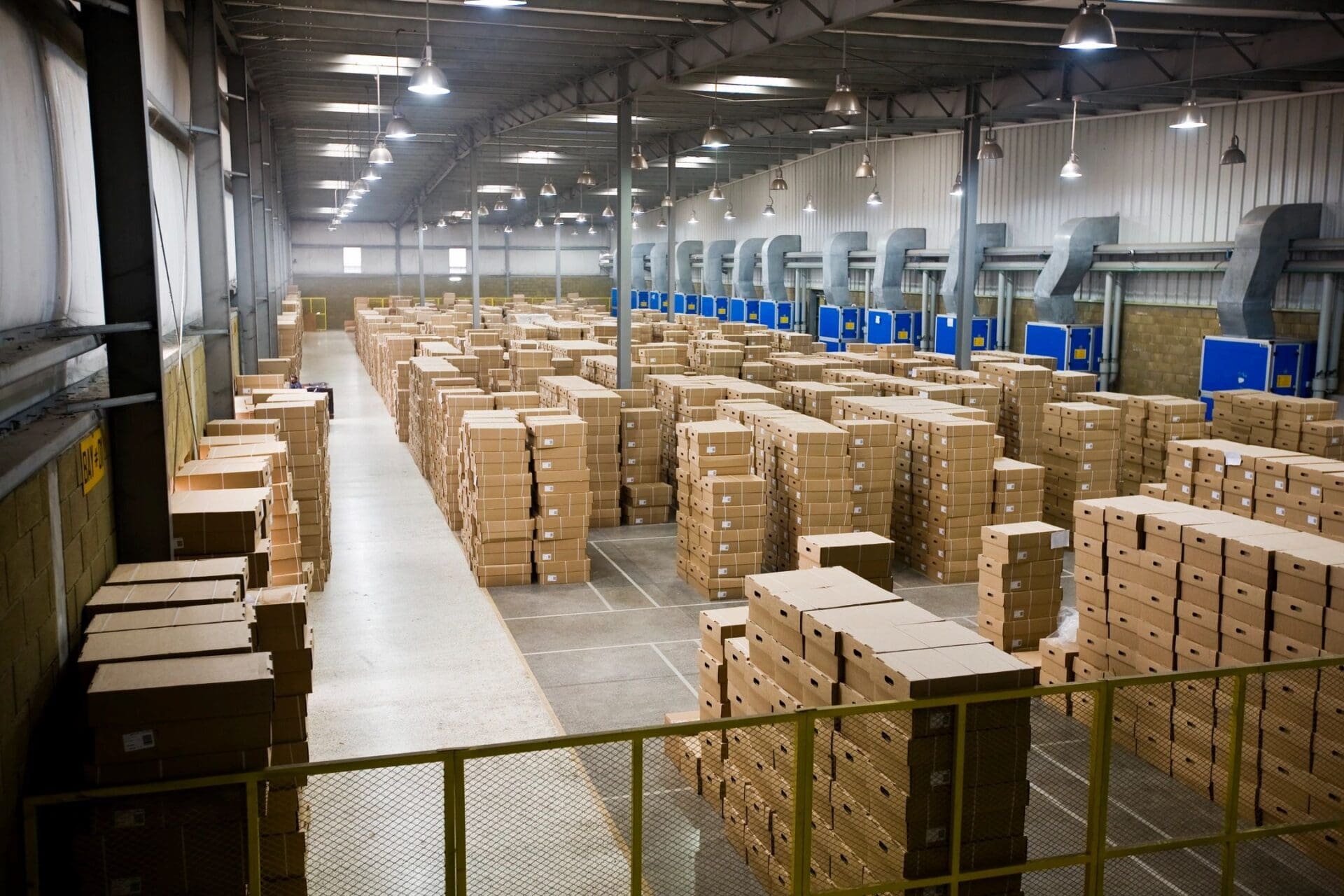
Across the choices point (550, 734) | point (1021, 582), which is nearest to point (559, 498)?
point (550, 734)

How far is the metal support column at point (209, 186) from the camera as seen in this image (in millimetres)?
12062

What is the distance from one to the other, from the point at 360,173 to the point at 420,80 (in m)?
30.0

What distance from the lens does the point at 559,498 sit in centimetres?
1211

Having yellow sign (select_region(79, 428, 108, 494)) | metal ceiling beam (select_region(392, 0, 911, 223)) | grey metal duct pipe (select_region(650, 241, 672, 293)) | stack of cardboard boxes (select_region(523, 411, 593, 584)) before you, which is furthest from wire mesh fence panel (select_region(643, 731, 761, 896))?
grey metal duct pipe (select_region(650, 241, 672, 293))

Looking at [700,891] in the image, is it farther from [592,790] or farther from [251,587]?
[251,587]

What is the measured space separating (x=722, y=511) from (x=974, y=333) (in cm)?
1556

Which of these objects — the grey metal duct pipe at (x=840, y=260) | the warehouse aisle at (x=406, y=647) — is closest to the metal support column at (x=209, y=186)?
the warehouse aisle at (x=406, y=647)

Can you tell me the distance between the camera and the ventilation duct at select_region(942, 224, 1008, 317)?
79.7 ft

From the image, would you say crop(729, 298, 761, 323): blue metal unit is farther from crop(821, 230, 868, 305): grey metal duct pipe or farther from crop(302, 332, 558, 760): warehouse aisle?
crop(302, 332, 558, 760): warehouse aisle

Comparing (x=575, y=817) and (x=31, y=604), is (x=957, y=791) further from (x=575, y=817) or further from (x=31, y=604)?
(x=31, y=604)

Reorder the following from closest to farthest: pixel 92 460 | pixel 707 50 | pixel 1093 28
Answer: pixel 92 460 → pixel 1093 28 → pixel 707 50

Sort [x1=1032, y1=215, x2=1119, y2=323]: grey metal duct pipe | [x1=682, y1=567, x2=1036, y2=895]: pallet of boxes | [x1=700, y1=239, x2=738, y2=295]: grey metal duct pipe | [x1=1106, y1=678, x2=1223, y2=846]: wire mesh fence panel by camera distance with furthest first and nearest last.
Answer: [x1=700, y1=239, x2=738, y2=295]: grey metal duct pipe
[x1=1032, y1=215, x2=1119, y2=323]: grey metal duct pipe
[x1=1106, y1=678, x2=1223, y2=846]: wire mesh fence panel
[x1=682, y1=567, x2=1036, y2=895]: pallet of boxes

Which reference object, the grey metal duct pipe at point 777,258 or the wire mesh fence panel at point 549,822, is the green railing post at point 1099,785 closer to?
the wire mesh fence panel at point 549,822

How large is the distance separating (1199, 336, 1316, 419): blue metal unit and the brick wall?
16.2 m
